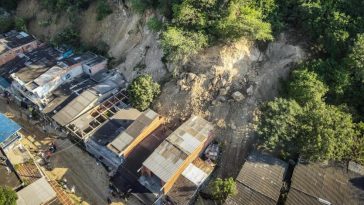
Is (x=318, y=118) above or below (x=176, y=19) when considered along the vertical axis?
below

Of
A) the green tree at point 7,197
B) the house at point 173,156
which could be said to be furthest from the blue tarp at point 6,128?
the house at point 173,156

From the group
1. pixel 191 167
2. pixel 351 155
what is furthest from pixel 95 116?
pixel 351 155

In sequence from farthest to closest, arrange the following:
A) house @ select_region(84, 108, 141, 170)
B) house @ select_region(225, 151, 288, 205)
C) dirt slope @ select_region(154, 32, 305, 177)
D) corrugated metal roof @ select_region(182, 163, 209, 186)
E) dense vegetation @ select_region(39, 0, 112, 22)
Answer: dense vegetation @ select_region(39, 0, 112, 22), dirt slope @ select_region(154, 32, 305, 177), house @ select_region(84, 108, 141, 170), corrugated metal roof @ select_region(182, 163, 209, 186), house @ select_region(225, 151, 288, 205)

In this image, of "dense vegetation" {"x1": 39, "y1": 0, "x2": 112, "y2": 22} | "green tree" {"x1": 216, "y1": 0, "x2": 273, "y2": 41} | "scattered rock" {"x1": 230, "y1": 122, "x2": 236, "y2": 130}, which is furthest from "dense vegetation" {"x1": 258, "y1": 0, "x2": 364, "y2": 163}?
"dense vegetation" {"x1": 39, "y1": 0, "x2": 112, "y2": 22}

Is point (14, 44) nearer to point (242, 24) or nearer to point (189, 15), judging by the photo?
point (189, 15)

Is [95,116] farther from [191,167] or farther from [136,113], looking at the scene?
[191,167]

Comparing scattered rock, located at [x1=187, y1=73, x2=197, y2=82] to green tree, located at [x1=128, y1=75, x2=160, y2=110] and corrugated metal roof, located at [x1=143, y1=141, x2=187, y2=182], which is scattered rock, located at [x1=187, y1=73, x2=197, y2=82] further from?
corrugated metal roof, located at [x1=143, y1=141, x2=187, y2=182]

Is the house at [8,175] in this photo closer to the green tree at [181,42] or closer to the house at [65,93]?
the house at [65,93]
